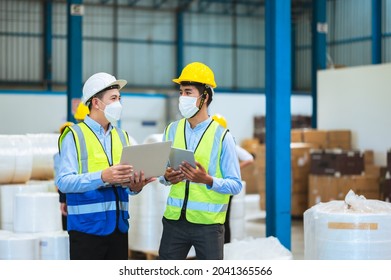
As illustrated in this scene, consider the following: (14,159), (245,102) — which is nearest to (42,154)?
(14,159)

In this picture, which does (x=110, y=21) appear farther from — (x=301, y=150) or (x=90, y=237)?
(x=90, y=237)

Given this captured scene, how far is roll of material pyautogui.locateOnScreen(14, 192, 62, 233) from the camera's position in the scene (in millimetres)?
5633

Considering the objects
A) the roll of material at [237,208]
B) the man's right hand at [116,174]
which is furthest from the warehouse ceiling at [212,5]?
the man's right hand at [116,174]

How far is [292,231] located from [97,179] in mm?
7148

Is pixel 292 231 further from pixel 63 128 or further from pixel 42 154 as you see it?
pixel 63 128

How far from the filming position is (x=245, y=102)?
60.8ft

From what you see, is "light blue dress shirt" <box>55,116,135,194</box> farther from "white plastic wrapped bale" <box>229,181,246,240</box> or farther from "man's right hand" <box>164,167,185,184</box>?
"white plastic wrapped bale" <box>229,181,246,240</box>

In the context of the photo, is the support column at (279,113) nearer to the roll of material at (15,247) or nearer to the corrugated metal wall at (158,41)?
the roll of material at (15,247)

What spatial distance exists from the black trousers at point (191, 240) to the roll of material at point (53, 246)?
161 cm

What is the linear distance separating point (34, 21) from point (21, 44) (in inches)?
34.9

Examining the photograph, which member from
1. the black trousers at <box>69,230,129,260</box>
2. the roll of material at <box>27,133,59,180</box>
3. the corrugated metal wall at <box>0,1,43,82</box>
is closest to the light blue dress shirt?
the black trousers at <box>69,230,129,260</box>

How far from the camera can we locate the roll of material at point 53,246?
5.51 metres

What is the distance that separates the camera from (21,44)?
21.7m

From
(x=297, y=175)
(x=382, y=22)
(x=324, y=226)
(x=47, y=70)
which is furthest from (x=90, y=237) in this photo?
(x=47, y=70)
